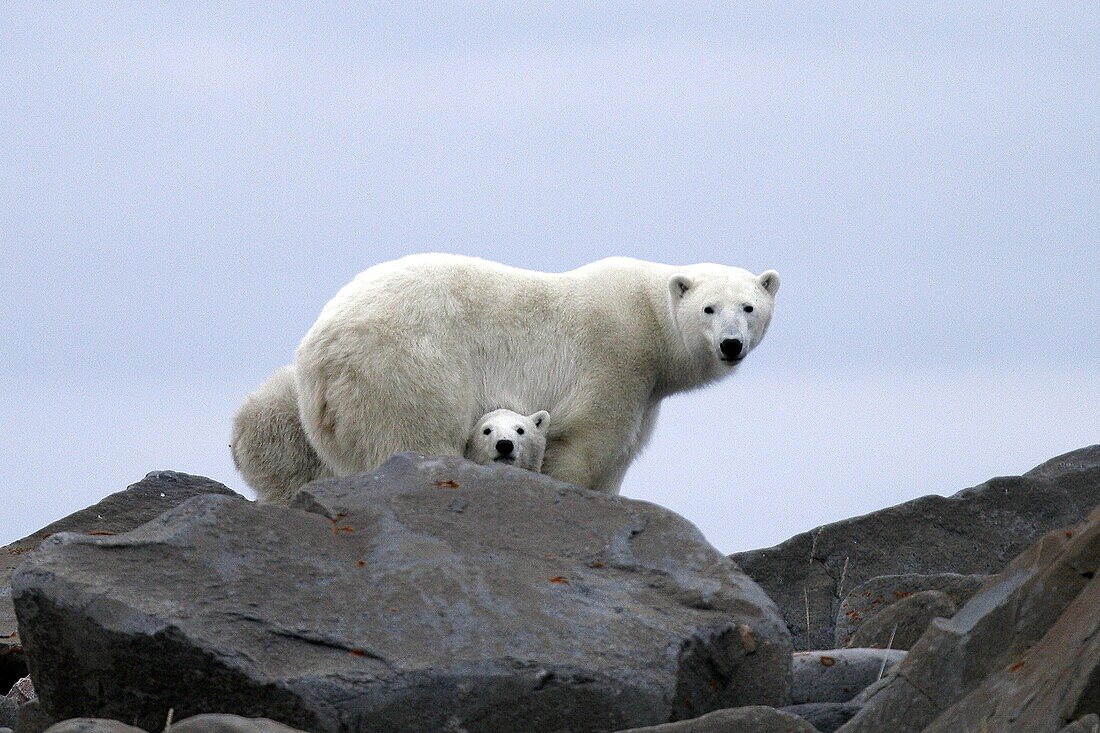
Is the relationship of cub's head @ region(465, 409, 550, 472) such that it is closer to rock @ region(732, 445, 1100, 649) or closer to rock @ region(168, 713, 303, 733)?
rock @ region(732, 445, 1100, 649)

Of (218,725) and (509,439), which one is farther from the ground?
(509,439)

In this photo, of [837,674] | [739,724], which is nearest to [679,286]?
[837,674]

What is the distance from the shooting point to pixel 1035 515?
9273 millimetres

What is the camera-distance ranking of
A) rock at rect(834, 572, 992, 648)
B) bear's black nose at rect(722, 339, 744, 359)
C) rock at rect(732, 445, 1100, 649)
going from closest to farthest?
1. rock at rect(834, 572, 992, 648)
2. rock at rect(732, 445, 1100, 649)
3. bear's black nose at rect(722, 339, 744, 359)

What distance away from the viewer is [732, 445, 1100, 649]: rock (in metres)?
8.70

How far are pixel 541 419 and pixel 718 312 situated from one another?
49.8 inches

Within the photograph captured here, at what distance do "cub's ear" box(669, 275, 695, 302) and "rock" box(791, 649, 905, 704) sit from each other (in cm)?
401

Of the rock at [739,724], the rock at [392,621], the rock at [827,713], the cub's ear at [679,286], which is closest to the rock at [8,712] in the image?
the rock at [392,621]

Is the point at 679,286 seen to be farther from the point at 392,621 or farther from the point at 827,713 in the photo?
the point at 392,621

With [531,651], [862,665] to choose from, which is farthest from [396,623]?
[862,665]

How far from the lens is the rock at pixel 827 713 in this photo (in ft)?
17.9

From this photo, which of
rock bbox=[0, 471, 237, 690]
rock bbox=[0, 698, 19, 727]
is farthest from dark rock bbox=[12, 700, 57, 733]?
rock bbox=[0, 471, 237, 690]

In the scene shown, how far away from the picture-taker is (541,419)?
31.3 ft

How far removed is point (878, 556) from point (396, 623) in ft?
14.9
